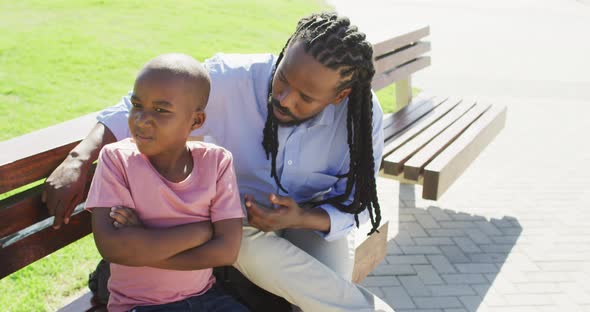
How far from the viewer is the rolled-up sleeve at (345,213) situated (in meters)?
2.76

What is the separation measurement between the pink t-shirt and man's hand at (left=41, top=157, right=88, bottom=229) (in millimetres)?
203

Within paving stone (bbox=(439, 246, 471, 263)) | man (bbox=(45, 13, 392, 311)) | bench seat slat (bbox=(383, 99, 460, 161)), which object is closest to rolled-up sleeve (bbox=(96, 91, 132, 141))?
man (bbox=(45, 13, 392, 311))

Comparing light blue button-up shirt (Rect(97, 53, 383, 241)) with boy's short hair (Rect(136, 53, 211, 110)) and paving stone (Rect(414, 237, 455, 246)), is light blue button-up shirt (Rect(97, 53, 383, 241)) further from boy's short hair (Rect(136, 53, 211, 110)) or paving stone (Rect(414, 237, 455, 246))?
paving stone (Rect(414, 237, 455, 246))

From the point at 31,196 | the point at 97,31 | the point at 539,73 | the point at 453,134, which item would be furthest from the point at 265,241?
the point at 539,73

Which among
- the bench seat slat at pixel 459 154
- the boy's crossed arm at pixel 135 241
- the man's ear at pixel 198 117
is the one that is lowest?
the bench seat slat at pixel 459 154

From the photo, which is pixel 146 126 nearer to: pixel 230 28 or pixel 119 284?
pixel 119 284

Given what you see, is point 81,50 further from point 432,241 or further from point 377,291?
point 377,291

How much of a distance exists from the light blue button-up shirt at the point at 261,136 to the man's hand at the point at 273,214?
287 mm

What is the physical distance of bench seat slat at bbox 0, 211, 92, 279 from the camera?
2281mm

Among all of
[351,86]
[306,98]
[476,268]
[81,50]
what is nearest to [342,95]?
[351,86]

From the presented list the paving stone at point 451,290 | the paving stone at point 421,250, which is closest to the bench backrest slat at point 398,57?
the paving stone at point 421,250

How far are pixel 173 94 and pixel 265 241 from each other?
719 millimetres

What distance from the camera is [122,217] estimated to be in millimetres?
2045

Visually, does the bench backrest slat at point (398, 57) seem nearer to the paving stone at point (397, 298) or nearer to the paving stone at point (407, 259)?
the paving stone at point (407, 259)
